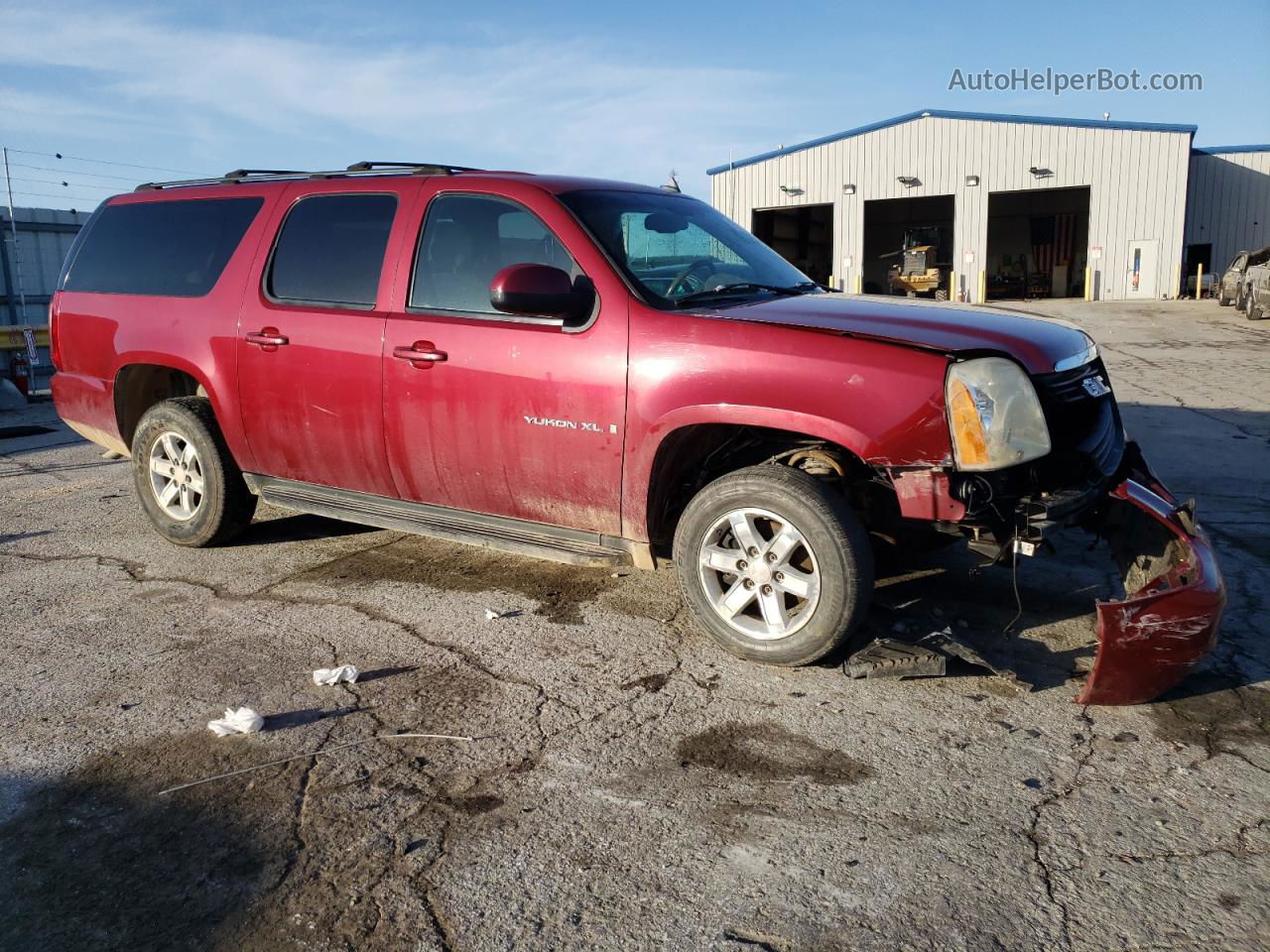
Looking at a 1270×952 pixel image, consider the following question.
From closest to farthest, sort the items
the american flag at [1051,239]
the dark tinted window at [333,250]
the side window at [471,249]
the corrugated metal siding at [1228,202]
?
the side window at [471,249], the dark tinted window at [333,250], the corrugated metal siding at [1228,202], the american flag at [1051,239]

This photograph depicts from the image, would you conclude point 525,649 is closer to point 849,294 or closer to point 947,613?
point 947,613

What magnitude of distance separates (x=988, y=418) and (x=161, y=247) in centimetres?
464

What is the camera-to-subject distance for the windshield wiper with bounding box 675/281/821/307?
13.8 ft

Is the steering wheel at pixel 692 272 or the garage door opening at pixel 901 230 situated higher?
the garage door opening at pixel 901 230

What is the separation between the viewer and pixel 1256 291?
2220 centimetres

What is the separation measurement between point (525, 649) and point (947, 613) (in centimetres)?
188

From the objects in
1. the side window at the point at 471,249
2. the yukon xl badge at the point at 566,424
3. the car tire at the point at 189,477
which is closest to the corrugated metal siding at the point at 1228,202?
the side window at the point at 471,249

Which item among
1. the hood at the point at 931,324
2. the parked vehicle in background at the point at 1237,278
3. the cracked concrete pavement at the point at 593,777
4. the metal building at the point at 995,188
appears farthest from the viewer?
the metal building at the point at 995,188

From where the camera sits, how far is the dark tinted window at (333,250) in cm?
476

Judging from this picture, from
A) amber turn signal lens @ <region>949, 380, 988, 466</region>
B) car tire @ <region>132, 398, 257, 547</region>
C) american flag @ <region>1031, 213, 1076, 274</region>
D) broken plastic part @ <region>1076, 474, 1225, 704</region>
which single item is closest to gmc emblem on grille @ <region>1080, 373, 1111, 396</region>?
broken plastic part @ <region>1076, 474, 1225, 704</region>

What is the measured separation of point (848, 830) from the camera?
8.96 feet

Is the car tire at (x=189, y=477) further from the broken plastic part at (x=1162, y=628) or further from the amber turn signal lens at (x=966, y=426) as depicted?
A: the broken plastic part at (x=1162, y=628)

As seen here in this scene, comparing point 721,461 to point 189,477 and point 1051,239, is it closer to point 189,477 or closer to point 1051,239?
point 189,477

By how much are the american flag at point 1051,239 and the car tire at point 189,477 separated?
39278 mm
